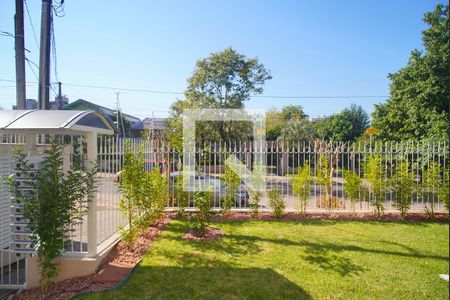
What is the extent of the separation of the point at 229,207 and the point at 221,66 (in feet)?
30.6

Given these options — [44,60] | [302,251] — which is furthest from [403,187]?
[44,60]

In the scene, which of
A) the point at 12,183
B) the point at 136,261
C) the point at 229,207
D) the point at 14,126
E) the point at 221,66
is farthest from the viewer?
the point at 221,66

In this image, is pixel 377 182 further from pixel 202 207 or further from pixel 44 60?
pixel 44 60

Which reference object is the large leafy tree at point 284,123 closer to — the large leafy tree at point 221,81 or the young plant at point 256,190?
the large leafy tree at point 221,81

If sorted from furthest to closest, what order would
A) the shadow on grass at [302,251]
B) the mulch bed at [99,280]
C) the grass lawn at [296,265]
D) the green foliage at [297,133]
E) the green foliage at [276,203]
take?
the green foliage at [297,133], the green foliage at [276,203], the shadow on grass at [302,251], the grass lawn at [296,265], the mulch bed at [99,280]

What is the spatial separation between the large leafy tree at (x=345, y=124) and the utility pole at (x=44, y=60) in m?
25.2

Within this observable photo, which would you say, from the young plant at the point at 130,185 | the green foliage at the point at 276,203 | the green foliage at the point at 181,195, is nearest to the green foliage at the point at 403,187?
the green foliage at the point at 276,203

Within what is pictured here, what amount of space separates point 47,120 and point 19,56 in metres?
3.38

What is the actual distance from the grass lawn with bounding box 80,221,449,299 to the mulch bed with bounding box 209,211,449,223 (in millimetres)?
776

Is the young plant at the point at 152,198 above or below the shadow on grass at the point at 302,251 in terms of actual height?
above

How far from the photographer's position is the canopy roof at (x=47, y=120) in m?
3.60

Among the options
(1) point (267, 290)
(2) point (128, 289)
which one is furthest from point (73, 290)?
(1) point (267, 290)

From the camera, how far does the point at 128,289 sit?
12.2 feet

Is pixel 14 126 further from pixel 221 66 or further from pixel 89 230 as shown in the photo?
pixel 221 66
